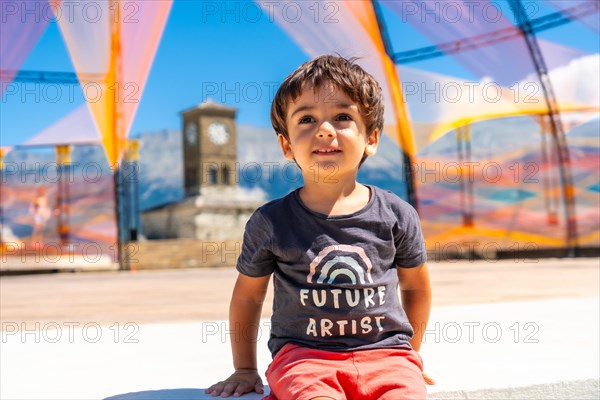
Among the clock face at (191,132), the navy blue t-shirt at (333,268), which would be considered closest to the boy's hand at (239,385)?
the navy blue t-shirt at (333,268)

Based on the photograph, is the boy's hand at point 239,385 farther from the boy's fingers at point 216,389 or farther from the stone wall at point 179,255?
the stone wall at point 179,255

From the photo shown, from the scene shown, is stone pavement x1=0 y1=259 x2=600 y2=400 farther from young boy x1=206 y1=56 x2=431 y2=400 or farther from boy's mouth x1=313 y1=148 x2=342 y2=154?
boy's mouth x1=313 y1=148 x2=342 y2=154

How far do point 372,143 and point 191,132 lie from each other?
120 ft

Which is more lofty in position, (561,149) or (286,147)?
(561,149)

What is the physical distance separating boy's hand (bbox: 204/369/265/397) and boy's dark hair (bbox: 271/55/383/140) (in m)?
0.53

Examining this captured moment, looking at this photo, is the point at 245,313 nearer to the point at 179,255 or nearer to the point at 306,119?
the point at 306,119

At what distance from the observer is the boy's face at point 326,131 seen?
50.7 inches

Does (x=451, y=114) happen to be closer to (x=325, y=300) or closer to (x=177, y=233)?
(x=325, y=300)

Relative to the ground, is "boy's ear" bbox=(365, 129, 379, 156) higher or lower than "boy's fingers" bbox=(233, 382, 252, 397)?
higher

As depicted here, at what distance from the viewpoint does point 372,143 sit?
4.66 feet

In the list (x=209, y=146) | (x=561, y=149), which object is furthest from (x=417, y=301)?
(x=209, y=146)

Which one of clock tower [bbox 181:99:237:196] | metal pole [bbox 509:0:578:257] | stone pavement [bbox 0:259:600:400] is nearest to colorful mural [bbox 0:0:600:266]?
metal pole [bbox 509:0:578:257]

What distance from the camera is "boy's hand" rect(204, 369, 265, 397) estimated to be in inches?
54.6

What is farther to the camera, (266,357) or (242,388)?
(266,357)
